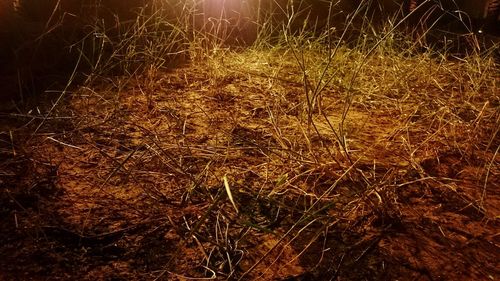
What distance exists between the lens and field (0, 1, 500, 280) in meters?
Result: 1.11

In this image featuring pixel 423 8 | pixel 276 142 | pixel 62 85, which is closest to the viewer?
pixel 276 142

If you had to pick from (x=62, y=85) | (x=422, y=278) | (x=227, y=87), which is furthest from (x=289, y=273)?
(x=62, y=85)

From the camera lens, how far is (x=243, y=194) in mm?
1388

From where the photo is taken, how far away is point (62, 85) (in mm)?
2205

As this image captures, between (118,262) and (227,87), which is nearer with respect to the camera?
(118,262)

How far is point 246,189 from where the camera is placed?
142 centimetres

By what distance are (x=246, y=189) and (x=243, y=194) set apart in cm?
3

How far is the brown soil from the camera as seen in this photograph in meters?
1.11

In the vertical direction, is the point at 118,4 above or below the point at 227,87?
above

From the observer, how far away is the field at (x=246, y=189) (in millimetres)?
1110

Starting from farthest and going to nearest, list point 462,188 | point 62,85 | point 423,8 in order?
point 423,8, point 62,85, point 462,188

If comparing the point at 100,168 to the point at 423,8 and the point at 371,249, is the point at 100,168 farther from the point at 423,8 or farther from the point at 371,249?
the point at 423,8

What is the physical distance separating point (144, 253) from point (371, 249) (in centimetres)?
62

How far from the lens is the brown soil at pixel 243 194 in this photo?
1107 millimetres
